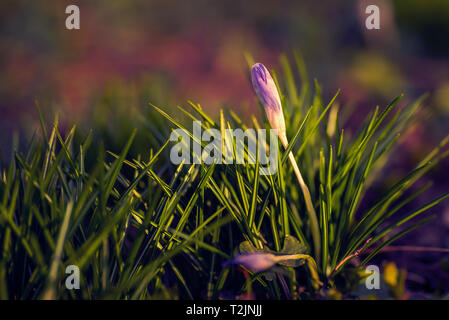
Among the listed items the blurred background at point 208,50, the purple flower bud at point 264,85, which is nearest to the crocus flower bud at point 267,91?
the purple flower bud at point 264,85

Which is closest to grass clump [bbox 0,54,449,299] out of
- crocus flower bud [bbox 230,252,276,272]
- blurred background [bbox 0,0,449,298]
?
crocus flower bud [bbox 230,252,276,272]

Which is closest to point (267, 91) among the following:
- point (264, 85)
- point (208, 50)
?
point (264, 85)

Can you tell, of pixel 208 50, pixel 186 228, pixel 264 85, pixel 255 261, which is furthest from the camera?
pixel 208 50

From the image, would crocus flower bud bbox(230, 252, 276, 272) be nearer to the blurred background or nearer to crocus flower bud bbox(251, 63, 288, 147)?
crocus flower bud bbox(251, 63, 288, 147)

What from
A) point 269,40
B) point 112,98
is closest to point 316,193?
point 112,98

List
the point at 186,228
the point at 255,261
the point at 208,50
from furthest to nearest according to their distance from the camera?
the point at 208,50
the point at 186,228
the point at 255,261

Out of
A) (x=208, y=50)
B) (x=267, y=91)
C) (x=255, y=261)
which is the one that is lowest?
(x=255, y=261)

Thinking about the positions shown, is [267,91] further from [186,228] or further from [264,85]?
[186,228]

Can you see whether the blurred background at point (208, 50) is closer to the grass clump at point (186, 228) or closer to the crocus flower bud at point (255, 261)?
the grass clump at point (186, 228)
